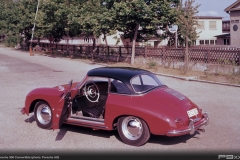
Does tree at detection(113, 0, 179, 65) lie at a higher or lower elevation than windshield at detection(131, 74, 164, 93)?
higher

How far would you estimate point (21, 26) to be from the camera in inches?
1586

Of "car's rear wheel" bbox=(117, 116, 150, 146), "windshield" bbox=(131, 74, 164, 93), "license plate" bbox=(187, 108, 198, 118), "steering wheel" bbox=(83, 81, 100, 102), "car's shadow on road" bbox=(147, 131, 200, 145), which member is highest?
"windshield" bbox=(131, 74, 164, 93)

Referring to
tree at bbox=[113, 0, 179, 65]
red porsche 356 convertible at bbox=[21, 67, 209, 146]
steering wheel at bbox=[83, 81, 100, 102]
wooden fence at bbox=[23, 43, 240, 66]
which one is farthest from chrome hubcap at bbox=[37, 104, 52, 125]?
tree at bbox=[113, 0, 179, 65]

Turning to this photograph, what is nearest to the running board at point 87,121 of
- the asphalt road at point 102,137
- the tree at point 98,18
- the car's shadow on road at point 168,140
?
the asphalt road at point 102,137

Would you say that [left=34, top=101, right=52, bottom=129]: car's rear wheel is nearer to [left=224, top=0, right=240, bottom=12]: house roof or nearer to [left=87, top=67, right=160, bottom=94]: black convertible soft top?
[left=87, top=67, right=160, bottom=94]: black convertible soft top

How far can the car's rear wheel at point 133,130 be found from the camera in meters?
6.04

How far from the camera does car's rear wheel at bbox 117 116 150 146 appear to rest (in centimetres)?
604

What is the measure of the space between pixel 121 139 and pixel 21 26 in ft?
121

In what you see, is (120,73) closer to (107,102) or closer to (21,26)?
(107,102)

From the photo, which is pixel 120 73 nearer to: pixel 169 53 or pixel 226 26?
pixel 169 53

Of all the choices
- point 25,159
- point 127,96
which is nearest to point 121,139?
point 127,96

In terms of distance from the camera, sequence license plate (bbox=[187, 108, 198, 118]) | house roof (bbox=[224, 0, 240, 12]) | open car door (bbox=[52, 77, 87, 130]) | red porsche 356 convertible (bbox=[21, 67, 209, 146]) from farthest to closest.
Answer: house roof (bbox=[224, 0, 240, 12]), open car door (bbox=[52, 77, 87, 130]), license plate (bbox=[187, 108, 198, 118]), red porsche 356 convertible (bbox=[21, 67, 209, 146])

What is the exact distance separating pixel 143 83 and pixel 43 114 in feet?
7.90

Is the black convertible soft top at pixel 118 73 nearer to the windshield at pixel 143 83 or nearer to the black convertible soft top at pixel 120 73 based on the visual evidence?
the black convertible soft top at pixel 120 73
